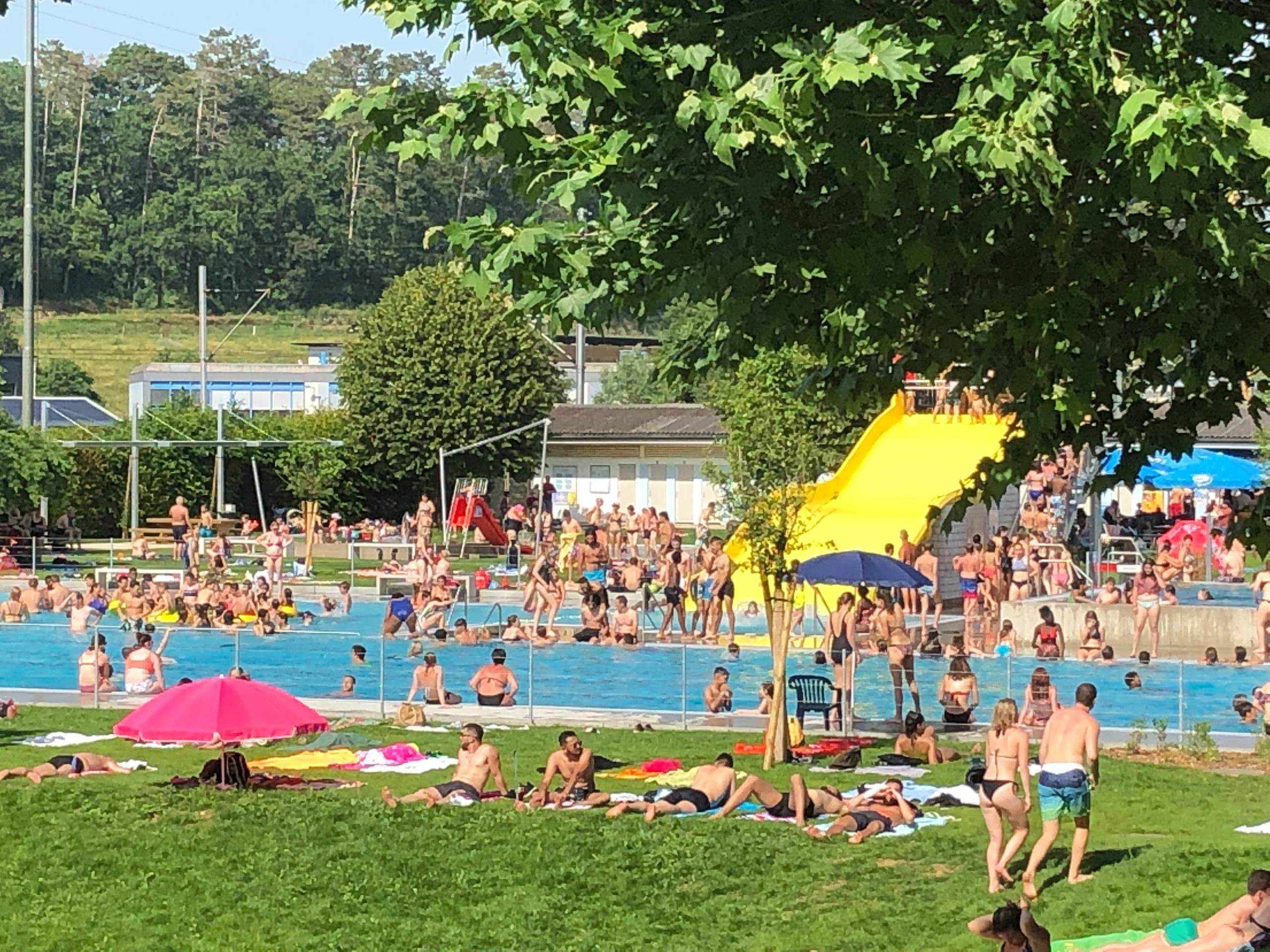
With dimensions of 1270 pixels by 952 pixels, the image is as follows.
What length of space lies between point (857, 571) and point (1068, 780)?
12.5 metres

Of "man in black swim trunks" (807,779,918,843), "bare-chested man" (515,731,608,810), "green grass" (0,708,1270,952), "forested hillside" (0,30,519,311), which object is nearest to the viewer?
"green grass" (0,708,1270,952)

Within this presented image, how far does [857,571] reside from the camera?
2488cm

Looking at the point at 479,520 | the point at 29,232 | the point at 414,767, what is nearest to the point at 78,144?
the point at 29,232

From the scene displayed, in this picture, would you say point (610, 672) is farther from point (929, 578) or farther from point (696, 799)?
point (696, 799)

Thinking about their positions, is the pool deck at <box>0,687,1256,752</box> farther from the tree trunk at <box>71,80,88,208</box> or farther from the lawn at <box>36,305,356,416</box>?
the tree trunk at <box>71,80,88,208</box>

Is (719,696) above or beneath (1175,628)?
beneath

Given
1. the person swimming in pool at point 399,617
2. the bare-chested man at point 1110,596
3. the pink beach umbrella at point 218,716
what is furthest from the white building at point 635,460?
the pink beach umbrella at point 218,716

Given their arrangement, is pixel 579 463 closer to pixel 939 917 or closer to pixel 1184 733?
pixel 1184 733

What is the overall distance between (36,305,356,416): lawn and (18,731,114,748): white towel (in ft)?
301

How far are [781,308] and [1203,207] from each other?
1.58 meters

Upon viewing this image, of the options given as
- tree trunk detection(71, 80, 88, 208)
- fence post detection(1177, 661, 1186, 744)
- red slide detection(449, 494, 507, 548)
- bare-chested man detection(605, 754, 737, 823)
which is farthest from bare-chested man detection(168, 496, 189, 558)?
tree trunk detection(71, 80, 88, 208)

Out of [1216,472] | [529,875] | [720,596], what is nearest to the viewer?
[529,875]

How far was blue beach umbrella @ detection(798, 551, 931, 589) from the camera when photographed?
24.8 meters

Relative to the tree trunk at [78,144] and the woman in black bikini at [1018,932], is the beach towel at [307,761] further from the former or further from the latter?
the tree trunk at [78,144]
